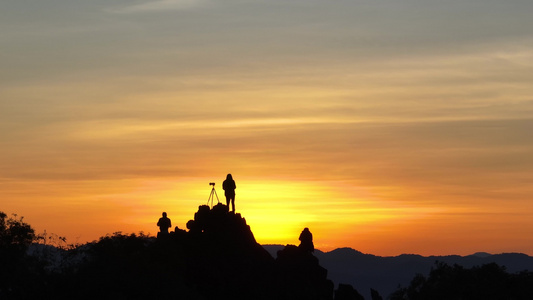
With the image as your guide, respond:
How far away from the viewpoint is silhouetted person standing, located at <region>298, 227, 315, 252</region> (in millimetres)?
110431

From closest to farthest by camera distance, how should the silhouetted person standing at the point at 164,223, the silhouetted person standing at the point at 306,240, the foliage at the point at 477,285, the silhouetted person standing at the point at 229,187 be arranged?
the silhouetted person standing at the point at 229,187 → the silhouetted person standing at the point at 164,223 → the silhouetted person standing at the point at 306,240 → the foliage at the point at 477,285

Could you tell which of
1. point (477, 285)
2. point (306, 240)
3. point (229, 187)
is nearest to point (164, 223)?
point (229, 187)

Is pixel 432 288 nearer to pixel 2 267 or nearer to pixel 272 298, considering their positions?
pixel 272 298

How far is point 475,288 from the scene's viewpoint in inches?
4921

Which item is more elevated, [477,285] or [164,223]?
[164,223]

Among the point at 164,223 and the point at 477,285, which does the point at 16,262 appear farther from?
the point at 477,285

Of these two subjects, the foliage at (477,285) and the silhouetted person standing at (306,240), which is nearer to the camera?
the silhouetted person standing at (306,240)

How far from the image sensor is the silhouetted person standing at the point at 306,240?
110 meters

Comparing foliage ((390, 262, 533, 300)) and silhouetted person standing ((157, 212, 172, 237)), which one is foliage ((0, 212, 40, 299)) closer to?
silhouetted person standing ((157, 212, 172, 237))

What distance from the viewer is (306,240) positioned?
111 m

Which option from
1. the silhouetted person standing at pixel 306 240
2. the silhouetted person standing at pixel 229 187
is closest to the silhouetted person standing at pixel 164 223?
the silhouetted person standing at pixel 229 187

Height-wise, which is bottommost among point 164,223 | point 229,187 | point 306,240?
point 164,223

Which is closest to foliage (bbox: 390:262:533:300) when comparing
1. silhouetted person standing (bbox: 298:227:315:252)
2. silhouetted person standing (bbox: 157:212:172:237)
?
silhouetted person standing (bbox: 298:227:315:252)

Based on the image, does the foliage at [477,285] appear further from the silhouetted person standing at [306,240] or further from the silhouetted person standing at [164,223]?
the silhouetted person standing at [164,223]
